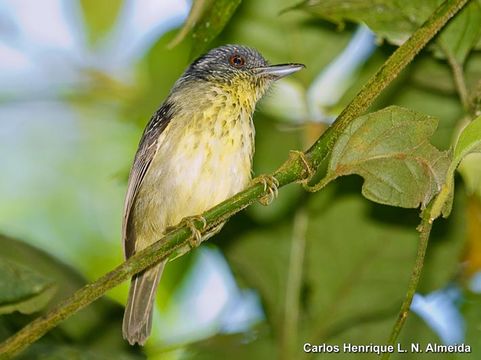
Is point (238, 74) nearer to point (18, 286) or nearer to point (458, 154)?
point (18, 286)

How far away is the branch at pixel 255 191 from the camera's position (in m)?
1.78

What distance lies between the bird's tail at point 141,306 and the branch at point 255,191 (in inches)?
48.5

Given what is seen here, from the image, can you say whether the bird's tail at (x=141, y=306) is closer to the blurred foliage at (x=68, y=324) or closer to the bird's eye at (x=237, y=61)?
the blurred foliage at (x=68, y=324)

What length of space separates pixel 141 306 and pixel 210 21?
4.63 ft

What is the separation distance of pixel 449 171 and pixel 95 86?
2316 millimetres

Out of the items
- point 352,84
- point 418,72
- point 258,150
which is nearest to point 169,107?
point 258,150

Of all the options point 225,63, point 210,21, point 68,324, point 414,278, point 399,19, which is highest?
point 225,63

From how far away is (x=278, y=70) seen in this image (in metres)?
3.41

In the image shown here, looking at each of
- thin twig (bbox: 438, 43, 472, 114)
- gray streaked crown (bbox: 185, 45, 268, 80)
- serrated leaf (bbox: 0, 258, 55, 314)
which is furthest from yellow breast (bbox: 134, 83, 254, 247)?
serrated leaf (bbox: 0, 258, 55, 314)

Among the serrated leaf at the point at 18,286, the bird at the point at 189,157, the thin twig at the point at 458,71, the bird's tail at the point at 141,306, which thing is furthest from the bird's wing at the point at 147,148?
the thin twig at the point at 458,71

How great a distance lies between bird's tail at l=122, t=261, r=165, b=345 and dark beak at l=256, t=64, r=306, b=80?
900mm

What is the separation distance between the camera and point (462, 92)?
2666 mm

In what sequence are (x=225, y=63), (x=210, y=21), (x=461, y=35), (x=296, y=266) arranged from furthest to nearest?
(x=225, y=63) < (x=296, y=266) < (x=461, y=35) < (x=210, y=21)

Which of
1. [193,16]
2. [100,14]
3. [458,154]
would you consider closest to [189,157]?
[100,14]
